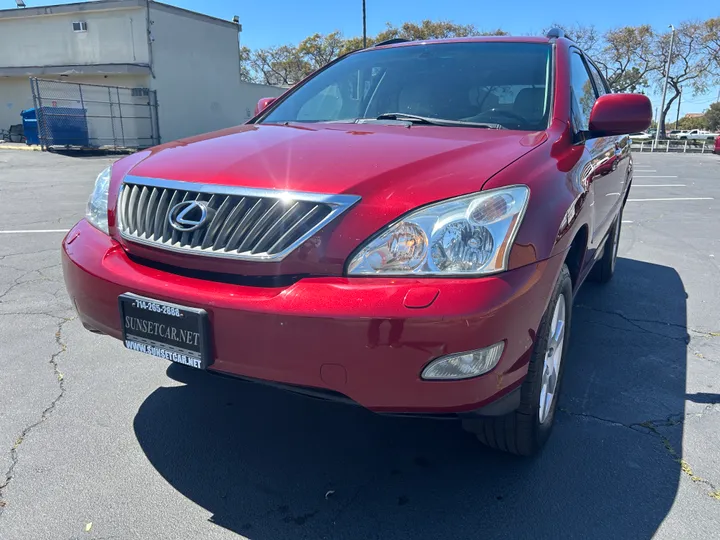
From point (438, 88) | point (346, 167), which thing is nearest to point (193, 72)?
point (438, 88)

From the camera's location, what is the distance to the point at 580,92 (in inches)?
130

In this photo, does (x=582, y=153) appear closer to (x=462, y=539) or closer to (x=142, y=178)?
(x=462, y=539)

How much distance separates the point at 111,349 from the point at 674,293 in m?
4.29

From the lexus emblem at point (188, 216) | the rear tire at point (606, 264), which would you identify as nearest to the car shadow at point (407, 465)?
the lexus emblem at point (188, 216)

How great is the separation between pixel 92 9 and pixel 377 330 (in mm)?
27876

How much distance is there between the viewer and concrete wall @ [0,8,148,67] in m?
24.4

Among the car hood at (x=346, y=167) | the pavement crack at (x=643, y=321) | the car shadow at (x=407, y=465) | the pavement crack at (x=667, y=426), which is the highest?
the car hood at (x=346, y=167)

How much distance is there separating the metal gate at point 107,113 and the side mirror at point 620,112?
2190 cm

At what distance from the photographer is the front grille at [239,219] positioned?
1.87 meters

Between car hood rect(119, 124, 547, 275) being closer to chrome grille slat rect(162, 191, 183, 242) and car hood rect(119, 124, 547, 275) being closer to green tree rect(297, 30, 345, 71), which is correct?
chrome grille slat rect(162, 191, 183, 242)

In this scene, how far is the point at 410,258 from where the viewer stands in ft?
5.96

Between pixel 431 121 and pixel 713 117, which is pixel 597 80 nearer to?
pixel 431 121

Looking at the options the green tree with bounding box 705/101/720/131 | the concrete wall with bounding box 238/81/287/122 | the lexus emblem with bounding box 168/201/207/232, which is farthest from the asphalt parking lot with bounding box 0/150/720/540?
the green tree with bounding box 705/101/720/131

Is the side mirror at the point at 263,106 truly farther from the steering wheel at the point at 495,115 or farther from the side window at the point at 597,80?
the side window at the point at 597,80
